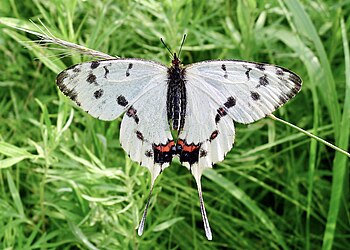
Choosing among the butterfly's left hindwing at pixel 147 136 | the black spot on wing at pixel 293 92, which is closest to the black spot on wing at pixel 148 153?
the butterfly's left hindwing at pixel 147 136

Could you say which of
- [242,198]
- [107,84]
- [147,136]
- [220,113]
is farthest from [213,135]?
[242,198]

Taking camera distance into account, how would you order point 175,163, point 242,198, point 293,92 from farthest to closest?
point 175,163, point 242,198, point 293,92

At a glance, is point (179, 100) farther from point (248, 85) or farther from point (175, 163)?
point (175, 163)

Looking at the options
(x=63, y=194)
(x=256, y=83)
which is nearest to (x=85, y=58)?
(x=63, y=194)

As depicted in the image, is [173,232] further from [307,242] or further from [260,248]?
[307,242]

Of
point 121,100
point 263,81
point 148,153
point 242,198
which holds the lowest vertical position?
point 242,198

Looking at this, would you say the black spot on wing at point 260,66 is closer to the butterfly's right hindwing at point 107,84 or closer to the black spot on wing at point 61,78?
the butterfly's right hindwing at point 107,84

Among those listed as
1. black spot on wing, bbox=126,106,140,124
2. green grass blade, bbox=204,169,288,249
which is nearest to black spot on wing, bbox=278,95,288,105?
black spot on wing, bbox=126,106,140,124
